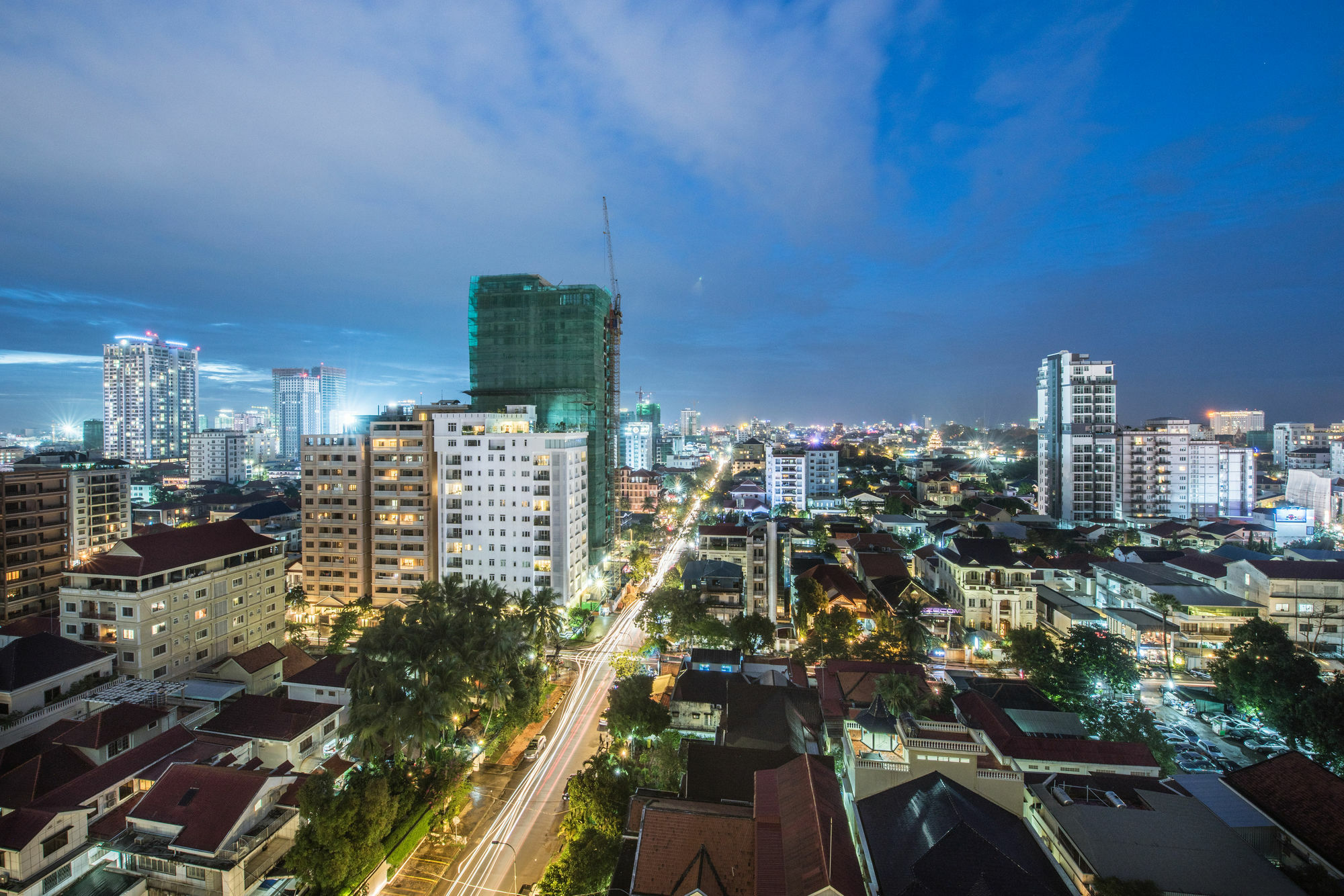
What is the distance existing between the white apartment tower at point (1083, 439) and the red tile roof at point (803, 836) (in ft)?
252

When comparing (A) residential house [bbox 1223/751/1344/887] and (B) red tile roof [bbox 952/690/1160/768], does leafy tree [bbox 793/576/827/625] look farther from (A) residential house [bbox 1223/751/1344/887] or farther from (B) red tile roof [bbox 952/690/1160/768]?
(A) residential house [bbox 1223/751/1344/887]

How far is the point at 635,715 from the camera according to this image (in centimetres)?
2700

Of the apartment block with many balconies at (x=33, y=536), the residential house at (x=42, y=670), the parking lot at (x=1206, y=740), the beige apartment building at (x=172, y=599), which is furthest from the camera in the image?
the apartment block with many balconies at (x=33, y=536)

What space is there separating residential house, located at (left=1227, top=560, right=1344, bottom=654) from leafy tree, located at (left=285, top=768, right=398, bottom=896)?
52.9m

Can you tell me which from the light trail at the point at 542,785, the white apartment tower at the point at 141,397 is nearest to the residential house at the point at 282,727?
the light trail at the point at 542,785

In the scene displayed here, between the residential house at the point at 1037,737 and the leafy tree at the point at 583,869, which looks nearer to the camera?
the leafy tree at the point at 583,869

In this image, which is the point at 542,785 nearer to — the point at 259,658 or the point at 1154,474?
the point at 259,658

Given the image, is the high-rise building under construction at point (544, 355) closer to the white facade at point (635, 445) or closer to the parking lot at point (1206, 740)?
the parking lot at point (1206, 740)

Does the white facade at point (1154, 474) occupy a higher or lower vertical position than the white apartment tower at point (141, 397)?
lower

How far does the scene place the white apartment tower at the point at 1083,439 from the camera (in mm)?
77375

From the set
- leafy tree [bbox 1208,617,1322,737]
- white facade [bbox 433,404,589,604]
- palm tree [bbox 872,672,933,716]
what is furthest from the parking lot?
white facade [bbox 433,404,589,604]

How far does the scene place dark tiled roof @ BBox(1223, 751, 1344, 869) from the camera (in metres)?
17.8

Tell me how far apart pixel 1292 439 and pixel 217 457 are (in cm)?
26692

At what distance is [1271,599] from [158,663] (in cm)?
6940
